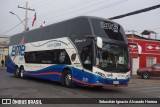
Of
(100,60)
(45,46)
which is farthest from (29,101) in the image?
(45,46)

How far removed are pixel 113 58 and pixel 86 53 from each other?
143 cm

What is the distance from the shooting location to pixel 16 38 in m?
26.2

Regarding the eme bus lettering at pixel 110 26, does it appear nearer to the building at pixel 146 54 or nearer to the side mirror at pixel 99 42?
the side mirror at pixel 99 42

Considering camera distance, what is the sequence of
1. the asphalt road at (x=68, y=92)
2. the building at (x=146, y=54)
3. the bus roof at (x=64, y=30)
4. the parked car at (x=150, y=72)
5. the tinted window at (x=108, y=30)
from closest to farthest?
the asphalt road at (x=68, y=92) → the tinted window at (x=108, y=30) → the bus roof at (x=64, y=30) → the parked car at (x=150, y=72) → the building at (x=146, y=54)

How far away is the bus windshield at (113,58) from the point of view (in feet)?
48.2

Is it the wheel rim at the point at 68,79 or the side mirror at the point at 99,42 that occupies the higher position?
the side mirror at the point at 99,42

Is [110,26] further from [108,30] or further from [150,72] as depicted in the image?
[150,72]

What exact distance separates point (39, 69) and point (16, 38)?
6.77 metres

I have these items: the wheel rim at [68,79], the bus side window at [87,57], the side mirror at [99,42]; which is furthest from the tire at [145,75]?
the side mirror at [99,42]

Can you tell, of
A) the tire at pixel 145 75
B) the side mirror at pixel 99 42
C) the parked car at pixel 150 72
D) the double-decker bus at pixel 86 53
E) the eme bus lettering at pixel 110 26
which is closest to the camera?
the side mirror at pixel 99 42

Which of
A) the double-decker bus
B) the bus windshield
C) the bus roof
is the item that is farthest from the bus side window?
the bus roof

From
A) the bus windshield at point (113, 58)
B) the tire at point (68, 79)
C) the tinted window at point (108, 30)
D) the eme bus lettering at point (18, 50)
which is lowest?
the tire at point (68, 79)

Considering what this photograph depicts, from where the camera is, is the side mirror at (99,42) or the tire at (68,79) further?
the tire at (68,79)

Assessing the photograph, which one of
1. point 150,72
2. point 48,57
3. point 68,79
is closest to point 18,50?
point 48,57
